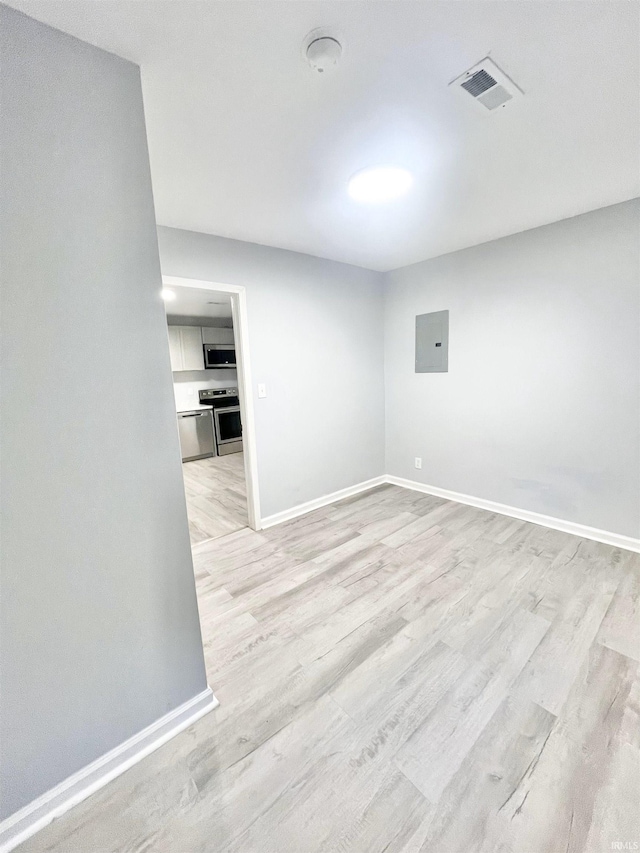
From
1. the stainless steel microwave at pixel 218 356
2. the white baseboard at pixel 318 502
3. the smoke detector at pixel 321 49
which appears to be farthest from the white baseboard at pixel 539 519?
the stainless steel microwave at pixel 218 356

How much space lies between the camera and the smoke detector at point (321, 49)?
1036 millimetres

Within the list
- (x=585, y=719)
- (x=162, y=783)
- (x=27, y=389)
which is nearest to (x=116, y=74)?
(x=27, y=389)

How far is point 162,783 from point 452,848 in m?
0.96

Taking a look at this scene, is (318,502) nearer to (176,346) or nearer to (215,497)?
(215,497)

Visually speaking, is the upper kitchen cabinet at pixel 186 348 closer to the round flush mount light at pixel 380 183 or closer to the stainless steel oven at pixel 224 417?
the stainless steel oven at pixel 224 417

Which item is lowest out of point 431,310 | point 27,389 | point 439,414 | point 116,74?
point 439,414

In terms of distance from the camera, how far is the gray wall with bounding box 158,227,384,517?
264cm

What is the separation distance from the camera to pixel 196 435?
5449 millimetres

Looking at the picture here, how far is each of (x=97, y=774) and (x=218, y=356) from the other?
5.33 meters

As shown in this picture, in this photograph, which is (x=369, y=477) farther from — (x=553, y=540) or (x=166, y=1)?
(x=166, y=1)

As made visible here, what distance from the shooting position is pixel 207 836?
1.01 meters

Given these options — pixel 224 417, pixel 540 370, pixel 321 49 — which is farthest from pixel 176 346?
pixel 540 370

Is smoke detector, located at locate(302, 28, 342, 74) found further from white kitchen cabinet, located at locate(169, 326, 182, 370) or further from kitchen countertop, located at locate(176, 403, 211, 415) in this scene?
kitchen countertop, located at locate(176, 403, 211, 415)

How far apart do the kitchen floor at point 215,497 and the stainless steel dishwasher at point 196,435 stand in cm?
14
